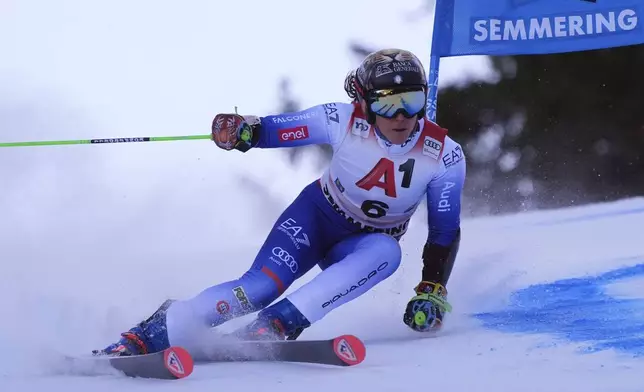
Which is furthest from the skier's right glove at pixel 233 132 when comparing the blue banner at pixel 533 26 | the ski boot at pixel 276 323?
the blue banner at pixel 533 26

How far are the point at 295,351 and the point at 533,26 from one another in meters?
3.17

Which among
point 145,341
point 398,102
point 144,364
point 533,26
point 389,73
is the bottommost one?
point 144,364

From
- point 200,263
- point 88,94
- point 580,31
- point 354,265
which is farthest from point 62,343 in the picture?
point 88,94

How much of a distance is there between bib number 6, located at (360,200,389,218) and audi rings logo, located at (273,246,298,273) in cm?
37

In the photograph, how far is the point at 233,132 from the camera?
475 centimetres

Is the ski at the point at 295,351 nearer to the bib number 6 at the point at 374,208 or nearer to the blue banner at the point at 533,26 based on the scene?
the bib number 6 at the point at 374,208

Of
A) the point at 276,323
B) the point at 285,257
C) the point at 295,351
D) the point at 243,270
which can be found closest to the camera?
the point at 295,351

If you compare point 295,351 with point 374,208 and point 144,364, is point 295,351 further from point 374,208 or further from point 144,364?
point 374,208

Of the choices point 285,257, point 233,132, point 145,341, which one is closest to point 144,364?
point 145,341

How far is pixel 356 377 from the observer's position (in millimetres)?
3879

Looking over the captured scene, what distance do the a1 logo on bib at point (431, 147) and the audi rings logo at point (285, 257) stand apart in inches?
27.8

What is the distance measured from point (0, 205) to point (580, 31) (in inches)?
170

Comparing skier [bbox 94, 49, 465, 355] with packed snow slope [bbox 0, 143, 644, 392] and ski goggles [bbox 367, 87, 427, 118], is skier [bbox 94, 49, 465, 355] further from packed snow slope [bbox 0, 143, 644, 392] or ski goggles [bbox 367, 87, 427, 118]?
packed snow slope [bbox 0, 143, 644, 392]

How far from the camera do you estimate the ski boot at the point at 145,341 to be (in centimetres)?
429
